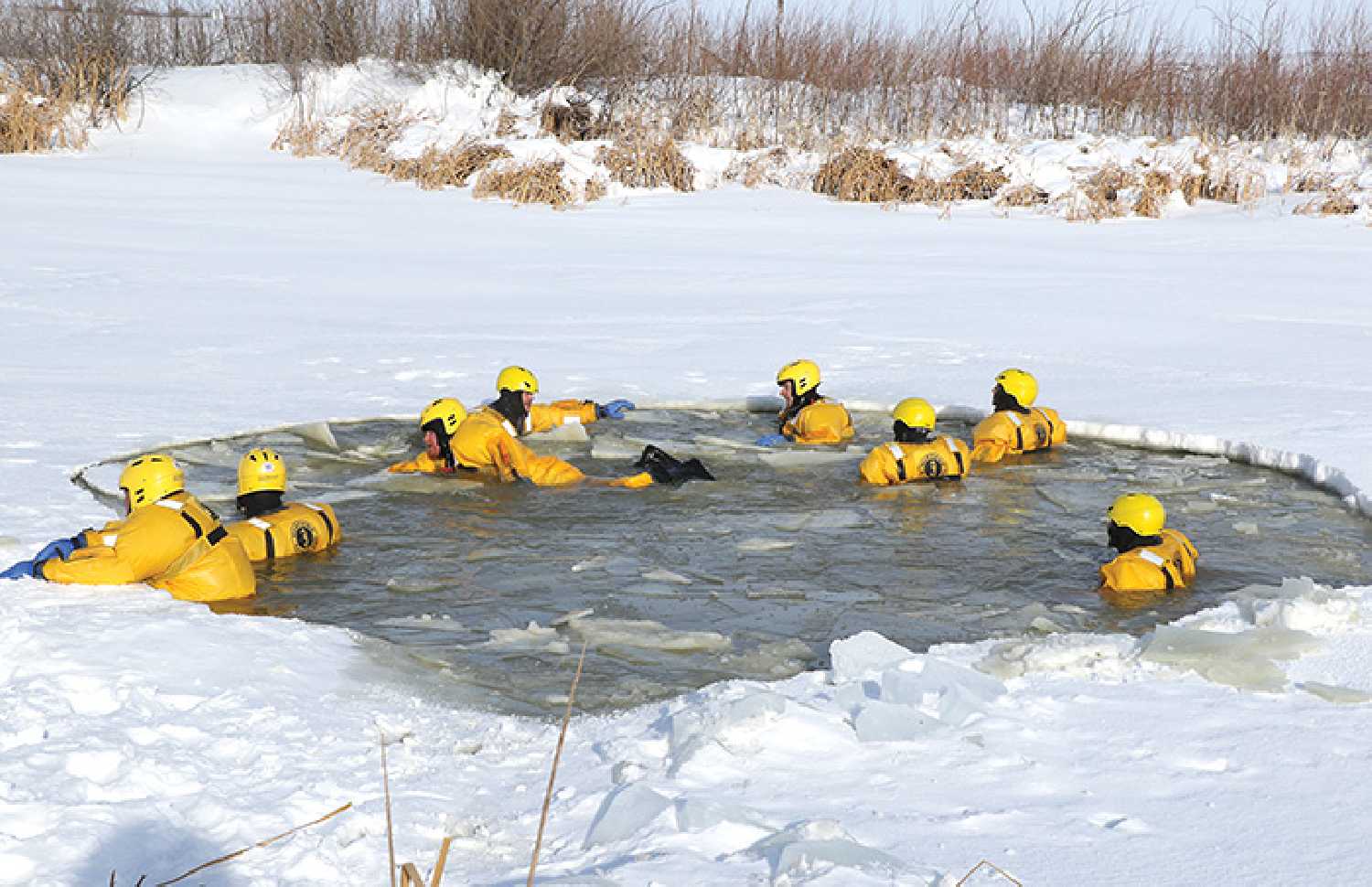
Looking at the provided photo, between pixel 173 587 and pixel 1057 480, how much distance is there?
4759 mm

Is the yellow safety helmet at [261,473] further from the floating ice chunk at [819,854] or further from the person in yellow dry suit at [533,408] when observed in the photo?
the floating ice chunk at [819,854]

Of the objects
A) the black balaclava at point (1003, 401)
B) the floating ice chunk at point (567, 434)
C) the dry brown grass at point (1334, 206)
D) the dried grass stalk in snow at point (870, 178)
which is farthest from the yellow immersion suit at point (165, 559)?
the dry brown grass at point (1334, 206)

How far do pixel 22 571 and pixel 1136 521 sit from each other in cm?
466

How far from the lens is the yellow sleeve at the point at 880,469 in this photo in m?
8.06

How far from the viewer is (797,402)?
9.07m

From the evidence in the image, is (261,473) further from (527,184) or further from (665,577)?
(527,184)

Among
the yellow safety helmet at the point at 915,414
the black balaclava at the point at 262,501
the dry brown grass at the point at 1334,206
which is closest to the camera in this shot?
the black balaclava at the point at 262,501

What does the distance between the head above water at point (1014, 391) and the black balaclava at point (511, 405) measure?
9.35 feet

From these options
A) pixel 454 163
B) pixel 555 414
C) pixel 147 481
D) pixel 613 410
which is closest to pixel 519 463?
pixel 555 414

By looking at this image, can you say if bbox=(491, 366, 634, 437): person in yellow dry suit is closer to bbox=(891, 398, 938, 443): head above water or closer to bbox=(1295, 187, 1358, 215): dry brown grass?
bbox=(891, 398, 938, 443): head above water

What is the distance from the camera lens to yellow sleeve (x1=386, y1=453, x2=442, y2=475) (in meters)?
8.19

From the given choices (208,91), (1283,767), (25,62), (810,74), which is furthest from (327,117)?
(1283,767)

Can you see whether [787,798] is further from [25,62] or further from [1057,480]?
[25,62]

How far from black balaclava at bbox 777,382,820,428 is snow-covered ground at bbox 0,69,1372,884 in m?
0.86
